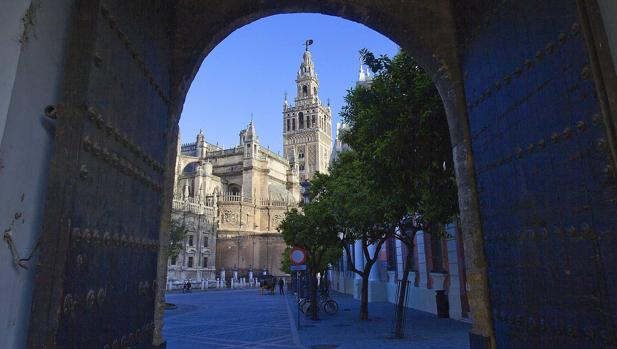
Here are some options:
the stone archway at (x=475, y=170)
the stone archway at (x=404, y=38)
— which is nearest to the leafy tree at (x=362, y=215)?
the stone archway at (x=404, y=38)

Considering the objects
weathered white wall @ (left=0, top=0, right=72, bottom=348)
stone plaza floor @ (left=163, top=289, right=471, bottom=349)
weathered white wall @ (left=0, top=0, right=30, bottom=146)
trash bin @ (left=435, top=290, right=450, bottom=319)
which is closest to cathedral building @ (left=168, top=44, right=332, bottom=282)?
stone plaza floor @ (left=163, top=289, right=471, bottom=349)

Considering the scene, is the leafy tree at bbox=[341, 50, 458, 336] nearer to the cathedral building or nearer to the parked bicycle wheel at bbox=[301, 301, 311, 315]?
the parked bicycle wheel at bbox=[301, 301, 311, 315]

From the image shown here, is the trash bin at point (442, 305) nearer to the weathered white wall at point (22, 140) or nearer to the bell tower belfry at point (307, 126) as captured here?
the weathered white wall at point (22, 140)

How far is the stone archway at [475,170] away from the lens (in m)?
2.09

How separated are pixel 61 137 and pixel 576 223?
2.81 metres

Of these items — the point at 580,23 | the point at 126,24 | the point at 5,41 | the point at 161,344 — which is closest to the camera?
the point at 5,41

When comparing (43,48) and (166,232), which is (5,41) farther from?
(166,232)

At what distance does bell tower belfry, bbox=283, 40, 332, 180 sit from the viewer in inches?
3334

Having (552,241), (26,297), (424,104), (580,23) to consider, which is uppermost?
(424,104)

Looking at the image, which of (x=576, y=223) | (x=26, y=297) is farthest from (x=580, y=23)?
(x=26, y=297)

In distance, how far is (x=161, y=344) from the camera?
3801 mm

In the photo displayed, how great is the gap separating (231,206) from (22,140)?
57.5 meters

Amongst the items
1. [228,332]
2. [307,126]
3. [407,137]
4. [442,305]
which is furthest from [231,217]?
[407,137]

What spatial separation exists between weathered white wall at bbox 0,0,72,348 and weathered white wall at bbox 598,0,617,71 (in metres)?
2.98
